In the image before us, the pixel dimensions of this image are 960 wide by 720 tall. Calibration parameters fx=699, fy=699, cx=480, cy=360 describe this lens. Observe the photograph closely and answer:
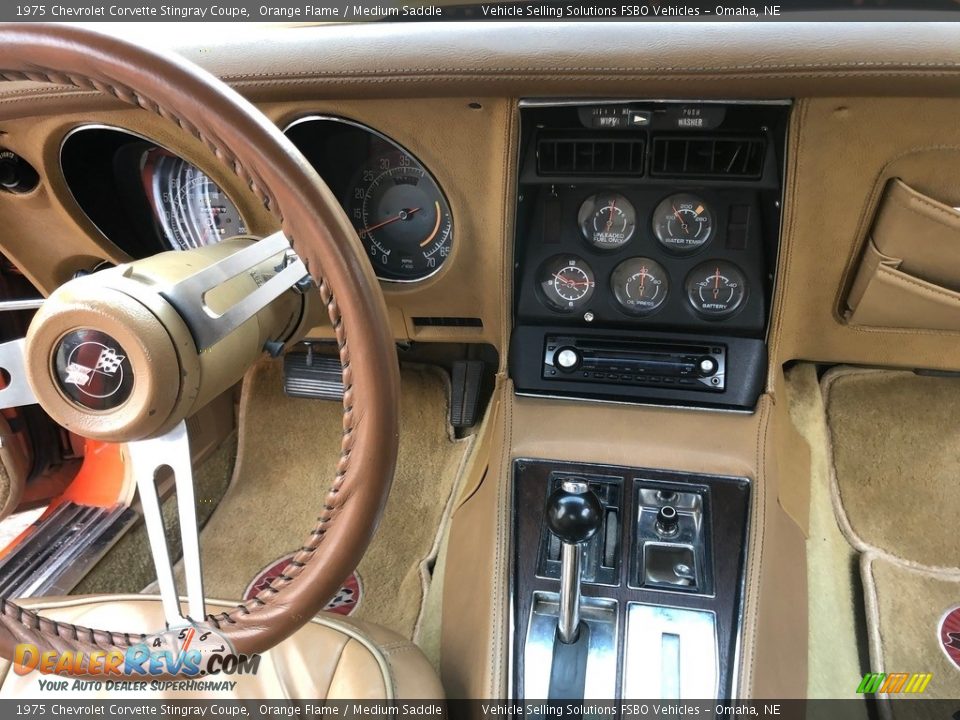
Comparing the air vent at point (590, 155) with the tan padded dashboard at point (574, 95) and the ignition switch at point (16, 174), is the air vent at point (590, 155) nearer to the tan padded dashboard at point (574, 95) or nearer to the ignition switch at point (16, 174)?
the tan padded dashboard at point (574, 95)

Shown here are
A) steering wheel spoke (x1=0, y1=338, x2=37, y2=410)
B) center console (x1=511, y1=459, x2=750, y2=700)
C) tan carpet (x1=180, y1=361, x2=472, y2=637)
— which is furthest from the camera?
tan carpet (x1=180, y1=361, x2=472, y2=637)

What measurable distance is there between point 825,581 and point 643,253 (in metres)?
0.95

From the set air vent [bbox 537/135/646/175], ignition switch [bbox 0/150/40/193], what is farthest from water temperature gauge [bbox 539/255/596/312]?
ignition switch [bbox 0/150/40/193]

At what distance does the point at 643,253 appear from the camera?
161 cm

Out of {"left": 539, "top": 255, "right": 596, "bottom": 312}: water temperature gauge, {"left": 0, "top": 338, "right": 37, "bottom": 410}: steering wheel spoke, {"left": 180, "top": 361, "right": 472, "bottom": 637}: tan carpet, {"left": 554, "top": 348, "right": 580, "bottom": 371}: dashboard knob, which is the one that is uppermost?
{"left": 0, "top": 338, "right": 37, "bottom": 410}: steering wheel spoke

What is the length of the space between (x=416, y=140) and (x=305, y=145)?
30 cm

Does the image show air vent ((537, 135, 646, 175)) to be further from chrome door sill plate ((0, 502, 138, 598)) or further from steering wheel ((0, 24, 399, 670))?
chrome door sill plate ((0, 502, 138, 598))

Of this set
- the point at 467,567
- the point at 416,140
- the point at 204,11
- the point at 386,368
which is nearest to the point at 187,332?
the point at 386,368

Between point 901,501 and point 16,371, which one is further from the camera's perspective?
point 901,501

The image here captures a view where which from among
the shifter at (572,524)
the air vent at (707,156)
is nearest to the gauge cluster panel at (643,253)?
the air vent at (707,156)

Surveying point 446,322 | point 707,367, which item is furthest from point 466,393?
point 707,367

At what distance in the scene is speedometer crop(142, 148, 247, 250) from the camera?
171 cm

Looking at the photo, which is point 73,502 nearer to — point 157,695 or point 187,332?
point 157,695

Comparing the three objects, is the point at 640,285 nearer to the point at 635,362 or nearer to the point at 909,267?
the point at 635,362
